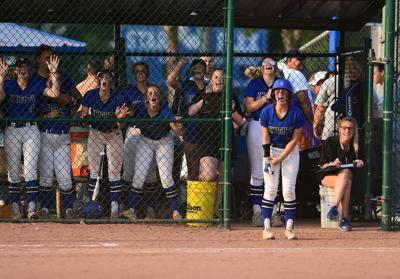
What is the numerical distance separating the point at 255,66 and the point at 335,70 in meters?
1.16

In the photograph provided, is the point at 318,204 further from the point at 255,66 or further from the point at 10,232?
the point at 10,232

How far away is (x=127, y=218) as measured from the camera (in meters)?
12.5

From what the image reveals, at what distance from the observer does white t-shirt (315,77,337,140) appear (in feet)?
44.8

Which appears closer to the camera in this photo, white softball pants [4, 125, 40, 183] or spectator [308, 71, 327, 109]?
white softball pants [4, 125, 40, 183]

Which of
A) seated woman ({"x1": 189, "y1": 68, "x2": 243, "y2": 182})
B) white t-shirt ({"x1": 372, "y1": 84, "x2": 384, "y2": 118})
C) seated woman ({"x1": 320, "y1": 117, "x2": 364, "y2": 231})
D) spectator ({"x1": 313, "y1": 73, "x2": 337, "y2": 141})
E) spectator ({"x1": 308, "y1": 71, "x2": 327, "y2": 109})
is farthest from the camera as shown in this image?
spectator ({"x1": 308, "y1": 71, "x2": 327, "y2": 109})

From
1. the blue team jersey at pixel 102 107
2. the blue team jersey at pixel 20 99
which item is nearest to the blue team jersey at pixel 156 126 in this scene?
the blue team jersey at pixel 102 107

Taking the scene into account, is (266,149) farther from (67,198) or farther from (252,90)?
(67,198)

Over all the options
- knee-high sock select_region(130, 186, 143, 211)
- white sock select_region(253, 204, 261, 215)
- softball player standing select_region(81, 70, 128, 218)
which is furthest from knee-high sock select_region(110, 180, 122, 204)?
white sock select_region(253, 204, 261, 215)

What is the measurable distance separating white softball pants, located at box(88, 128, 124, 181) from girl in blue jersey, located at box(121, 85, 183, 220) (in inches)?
8.8

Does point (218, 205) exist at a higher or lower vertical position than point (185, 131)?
lower

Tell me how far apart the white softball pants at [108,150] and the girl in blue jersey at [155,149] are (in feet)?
0.73

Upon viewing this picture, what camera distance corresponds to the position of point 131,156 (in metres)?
12.7

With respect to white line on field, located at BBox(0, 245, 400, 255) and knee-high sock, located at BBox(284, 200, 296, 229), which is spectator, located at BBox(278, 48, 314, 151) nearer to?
knee-high sock, located at BBox(284, 200, 296, 229)

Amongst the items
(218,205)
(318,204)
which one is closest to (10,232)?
(218,205)
